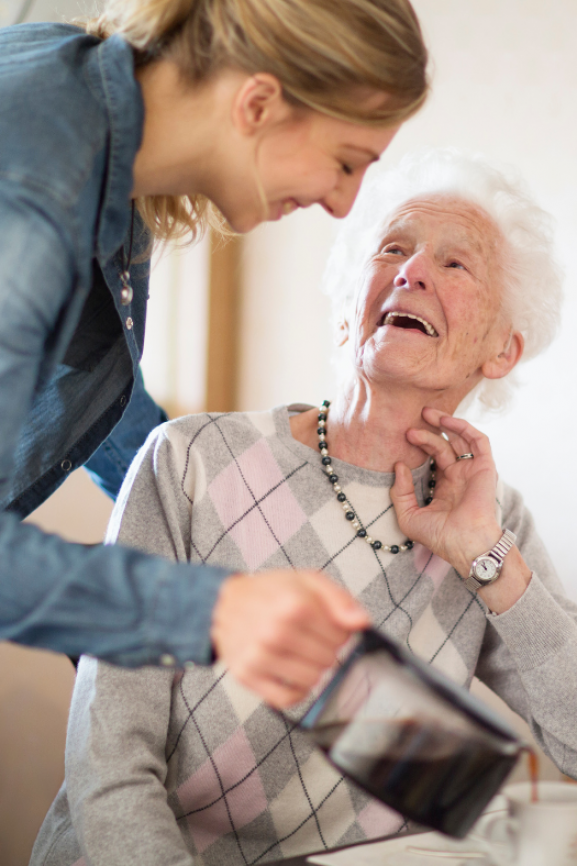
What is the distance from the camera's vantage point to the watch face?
3.91 feet

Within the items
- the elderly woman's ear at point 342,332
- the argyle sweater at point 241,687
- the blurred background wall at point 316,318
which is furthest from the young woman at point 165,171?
the blurred background wall at point 316,318

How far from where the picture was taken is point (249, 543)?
1.20 metres

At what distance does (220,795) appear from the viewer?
1100 millimetres

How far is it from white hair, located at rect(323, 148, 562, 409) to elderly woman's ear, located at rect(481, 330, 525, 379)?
20mm

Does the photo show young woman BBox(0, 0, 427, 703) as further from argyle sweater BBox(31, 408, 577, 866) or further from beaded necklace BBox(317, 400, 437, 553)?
beaded necklace BBox(317, 400, 437, 553)

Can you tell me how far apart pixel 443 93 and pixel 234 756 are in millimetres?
1699

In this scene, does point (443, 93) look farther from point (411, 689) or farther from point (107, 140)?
point (411, 689)

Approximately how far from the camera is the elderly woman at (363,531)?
1.06 metres

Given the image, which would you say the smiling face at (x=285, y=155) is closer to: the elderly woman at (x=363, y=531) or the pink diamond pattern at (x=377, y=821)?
the elderly woman at (x=363, y=531)

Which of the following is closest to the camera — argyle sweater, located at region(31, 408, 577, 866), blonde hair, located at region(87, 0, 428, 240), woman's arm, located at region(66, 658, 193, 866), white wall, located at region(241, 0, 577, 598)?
blonde hair, located at region(87, 0, 428, 240)

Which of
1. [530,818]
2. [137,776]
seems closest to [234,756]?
[137,776]

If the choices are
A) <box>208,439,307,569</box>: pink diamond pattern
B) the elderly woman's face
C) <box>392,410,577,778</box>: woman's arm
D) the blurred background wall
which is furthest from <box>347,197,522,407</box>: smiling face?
the blurred background wall

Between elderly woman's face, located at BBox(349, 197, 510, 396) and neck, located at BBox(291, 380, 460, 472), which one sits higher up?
elderly woman's face, located at BBox(349, 197, 510, 396)

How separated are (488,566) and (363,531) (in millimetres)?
208
